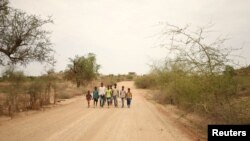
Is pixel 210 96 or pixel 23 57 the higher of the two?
pixel 23 57

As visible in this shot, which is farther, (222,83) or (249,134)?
(222,83)

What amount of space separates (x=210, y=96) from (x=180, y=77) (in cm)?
362

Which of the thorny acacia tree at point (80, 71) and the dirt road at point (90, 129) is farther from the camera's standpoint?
the thorny acacia tree at point (80, 71)

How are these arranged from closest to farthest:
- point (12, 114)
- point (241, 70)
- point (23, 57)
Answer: point (241, 70)
point (12, 114)
point (23, 57)

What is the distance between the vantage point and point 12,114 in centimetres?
2570

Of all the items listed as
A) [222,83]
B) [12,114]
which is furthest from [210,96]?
[12,114]

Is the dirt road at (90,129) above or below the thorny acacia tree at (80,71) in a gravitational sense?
below

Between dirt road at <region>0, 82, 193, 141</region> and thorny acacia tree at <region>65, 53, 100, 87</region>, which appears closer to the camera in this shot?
dirt road at <region>0, 82, 193, 141</region>

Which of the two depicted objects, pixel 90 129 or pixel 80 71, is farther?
pixel 80 71

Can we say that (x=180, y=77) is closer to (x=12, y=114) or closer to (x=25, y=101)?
(x=12, y=114)

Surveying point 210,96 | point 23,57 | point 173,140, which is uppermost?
point 23,57

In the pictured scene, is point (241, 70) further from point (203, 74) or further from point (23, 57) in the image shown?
point (23, 57)

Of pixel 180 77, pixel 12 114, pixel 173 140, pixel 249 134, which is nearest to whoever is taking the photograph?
pixel 249 134

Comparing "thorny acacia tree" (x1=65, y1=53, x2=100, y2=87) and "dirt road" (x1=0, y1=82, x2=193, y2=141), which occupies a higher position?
"thorny acacia tree" (x1=65, y1=53, x2=100, y2=87)
